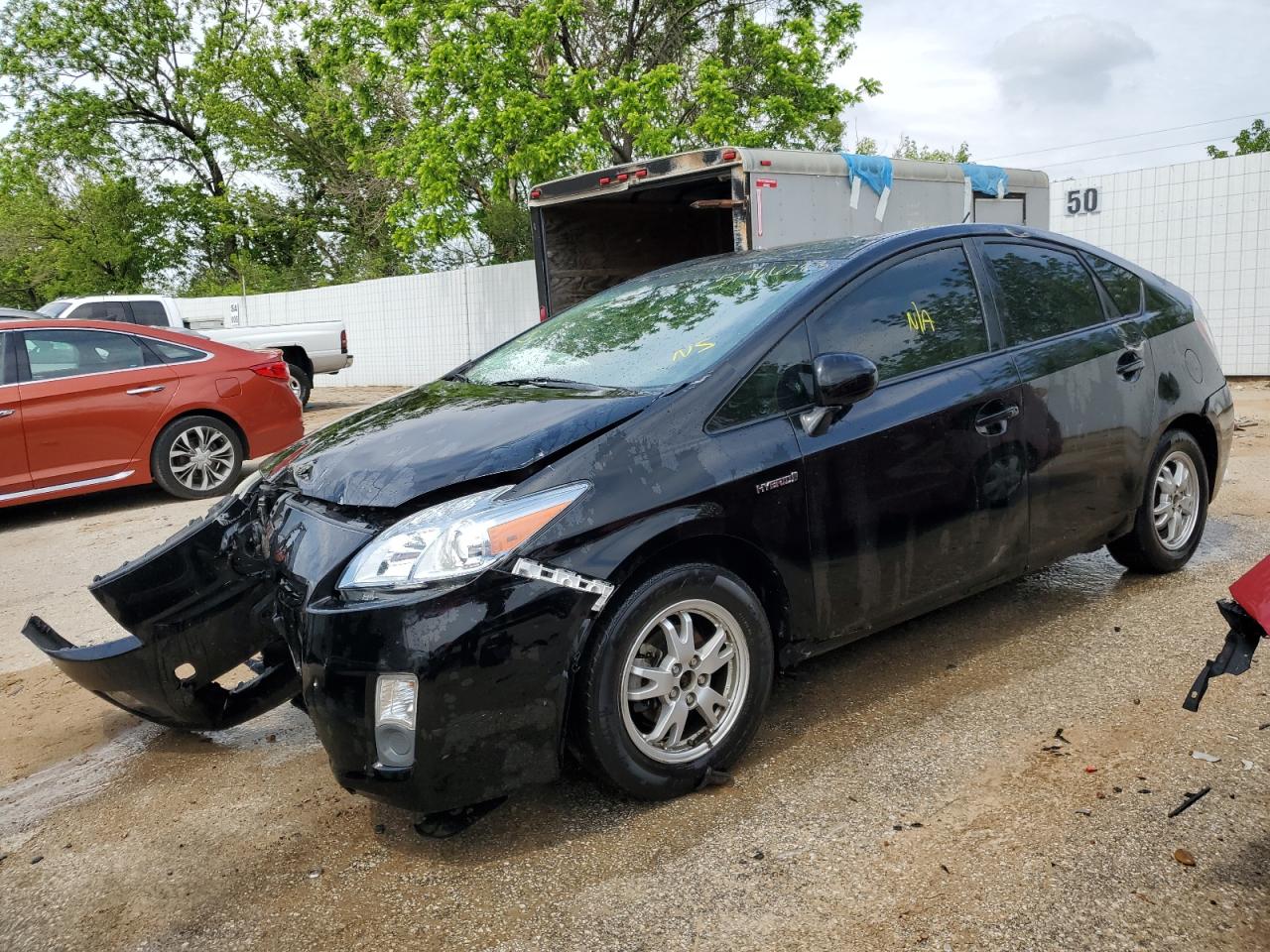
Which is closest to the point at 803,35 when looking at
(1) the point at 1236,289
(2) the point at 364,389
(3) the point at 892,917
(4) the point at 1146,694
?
(1) the point at 1236,289

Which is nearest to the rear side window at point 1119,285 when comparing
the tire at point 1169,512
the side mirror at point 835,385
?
the tire at point 1169,512

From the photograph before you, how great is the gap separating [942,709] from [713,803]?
40.9 inches

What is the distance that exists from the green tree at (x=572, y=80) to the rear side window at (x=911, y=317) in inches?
515

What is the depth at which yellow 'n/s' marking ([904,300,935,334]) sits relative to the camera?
3826 millimetres

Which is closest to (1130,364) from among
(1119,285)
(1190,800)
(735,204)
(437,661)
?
(1119,285)

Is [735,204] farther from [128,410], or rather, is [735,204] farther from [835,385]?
[835,385]

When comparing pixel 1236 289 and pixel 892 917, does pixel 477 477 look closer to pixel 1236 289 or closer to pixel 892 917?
pixel 892 917

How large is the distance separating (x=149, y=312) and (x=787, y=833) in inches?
615

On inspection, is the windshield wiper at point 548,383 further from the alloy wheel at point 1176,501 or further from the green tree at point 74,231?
the green tree at point 74,231

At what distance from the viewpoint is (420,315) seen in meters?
21.1

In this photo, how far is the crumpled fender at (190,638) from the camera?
3.51m

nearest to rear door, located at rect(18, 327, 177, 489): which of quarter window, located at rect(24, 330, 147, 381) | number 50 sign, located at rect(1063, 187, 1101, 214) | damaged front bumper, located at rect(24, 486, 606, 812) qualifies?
quarter window, located at rect(24, 330, 147, 381)

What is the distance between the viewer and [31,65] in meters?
33.8

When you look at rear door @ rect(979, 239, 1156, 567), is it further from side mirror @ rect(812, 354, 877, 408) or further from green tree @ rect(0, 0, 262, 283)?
green tree @ rect(0, 0, 262, 283)
